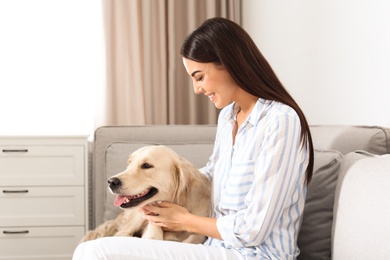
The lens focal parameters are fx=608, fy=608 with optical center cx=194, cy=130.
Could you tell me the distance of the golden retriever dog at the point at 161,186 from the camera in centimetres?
187

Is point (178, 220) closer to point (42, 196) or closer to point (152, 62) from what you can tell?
point (42, 196)

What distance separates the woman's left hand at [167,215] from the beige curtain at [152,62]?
1.86 meters

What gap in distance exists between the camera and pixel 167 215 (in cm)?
180

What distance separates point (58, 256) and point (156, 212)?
1.41 metres

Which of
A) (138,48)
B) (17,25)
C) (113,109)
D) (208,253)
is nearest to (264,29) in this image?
(138,48)

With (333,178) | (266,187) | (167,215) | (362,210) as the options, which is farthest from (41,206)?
(362,210)

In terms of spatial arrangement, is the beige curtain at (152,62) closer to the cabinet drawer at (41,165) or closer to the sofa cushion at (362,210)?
the cabinet drawer at (41,165)

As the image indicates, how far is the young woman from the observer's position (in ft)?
4.94

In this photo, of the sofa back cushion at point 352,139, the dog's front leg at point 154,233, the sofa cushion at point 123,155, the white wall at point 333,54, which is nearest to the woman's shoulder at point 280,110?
the sofa back cushion at point 352,139

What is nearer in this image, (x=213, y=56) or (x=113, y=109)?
(x=213, y=56)

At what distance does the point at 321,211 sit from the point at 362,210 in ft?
1.23

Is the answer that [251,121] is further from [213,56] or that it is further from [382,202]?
[382,202]

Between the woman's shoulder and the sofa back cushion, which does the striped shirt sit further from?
the sofa back cushion

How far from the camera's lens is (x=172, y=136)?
2.72 metres
